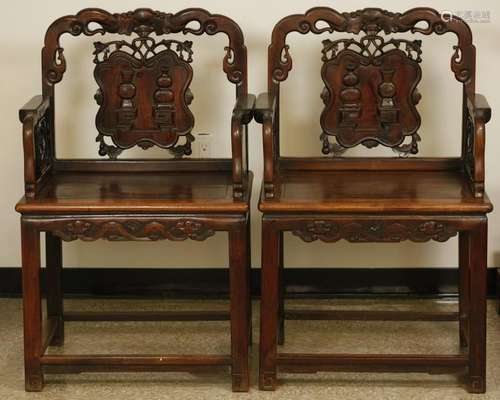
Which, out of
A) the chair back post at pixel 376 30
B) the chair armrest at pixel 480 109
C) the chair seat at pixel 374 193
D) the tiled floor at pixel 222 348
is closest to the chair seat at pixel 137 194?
the chair seat at pixel 374 193

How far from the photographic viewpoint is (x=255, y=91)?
3766mm

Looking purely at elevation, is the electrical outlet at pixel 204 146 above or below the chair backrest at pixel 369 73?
below

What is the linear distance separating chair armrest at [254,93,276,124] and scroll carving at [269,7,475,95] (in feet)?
0.27

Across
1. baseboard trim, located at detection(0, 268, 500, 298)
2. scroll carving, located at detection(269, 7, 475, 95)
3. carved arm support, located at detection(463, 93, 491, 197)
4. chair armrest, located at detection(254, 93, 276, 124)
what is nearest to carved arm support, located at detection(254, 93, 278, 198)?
chair armrest, located at detection(254, 93, 276, 124)

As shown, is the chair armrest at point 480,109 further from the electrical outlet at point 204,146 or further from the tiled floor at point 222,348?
the electrical outlet at point 204,146

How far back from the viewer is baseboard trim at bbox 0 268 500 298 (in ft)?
12.9

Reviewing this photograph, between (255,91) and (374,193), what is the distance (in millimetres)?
690

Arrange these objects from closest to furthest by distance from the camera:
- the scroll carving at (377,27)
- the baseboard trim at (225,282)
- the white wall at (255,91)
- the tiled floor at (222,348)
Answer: the tiled floor at (222,348)
the scroll carving at (377,27)
the white wall at (255,91)
the baseboard trim at (225,282)

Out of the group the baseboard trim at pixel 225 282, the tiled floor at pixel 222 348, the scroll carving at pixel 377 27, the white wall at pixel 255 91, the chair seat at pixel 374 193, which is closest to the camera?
the chair seat at pixel 374 193

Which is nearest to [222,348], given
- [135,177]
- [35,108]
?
[135,177]

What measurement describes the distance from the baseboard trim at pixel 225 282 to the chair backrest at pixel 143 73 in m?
0.59

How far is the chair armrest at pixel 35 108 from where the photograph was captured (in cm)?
321

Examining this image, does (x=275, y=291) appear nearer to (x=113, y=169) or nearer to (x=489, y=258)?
(x=113, y=169)

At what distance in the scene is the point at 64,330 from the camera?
3.70m
